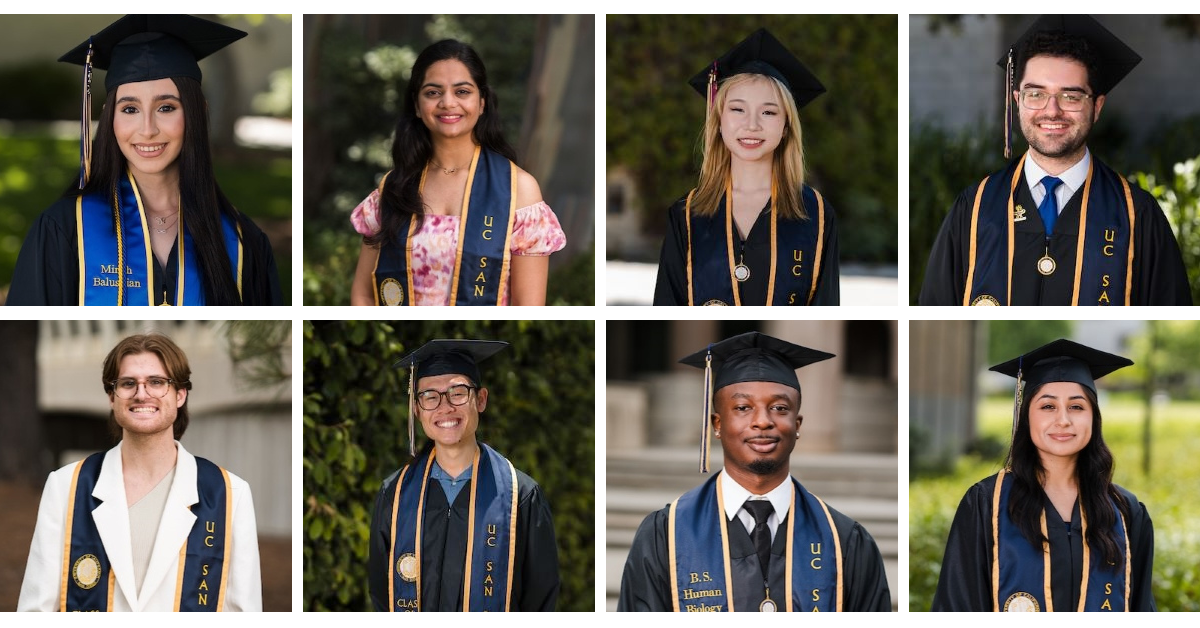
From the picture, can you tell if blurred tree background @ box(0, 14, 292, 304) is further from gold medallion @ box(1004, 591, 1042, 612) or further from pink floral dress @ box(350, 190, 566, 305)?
gold medallion @ box(1004, 591, 1042, 612)

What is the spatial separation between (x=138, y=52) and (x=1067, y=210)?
2.95 meters

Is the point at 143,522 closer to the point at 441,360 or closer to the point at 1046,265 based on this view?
the point at 441,360

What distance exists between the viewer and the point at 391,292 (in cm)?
410

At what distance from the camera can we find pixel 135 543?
4074mm

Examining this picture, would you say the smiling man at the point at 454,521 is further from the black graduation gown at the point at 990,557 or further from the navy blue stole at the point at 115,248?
the black graduation gown at the point at 990,557

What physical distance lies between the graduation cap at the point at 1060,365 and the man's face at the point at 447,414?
5.54ft

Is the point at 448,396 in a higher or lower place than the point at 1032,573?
higher

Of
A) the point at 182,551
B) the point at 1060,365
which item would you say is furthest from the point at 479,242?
the point at 1060,365

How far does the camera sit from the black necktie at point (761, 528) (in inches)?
160

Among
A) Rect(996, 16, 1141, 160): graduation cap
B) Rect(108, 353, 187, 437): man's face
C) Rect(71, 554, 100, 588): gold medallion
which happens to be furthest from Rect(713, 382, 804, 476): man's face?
Rect(71, 554, 100, 588): gold medallion

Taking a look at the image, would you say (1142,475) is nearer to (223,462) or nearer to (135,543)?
(223,462)

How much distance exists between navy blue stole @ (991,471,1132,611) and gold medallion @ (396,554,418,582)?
1888 mm

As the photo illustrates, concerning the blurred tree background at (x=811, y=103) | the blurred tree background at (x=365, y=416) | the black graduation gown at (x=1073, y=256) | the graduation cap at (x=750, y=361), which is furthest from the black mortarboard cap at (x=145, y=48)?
the blurred tree background at (x=811, y=103)

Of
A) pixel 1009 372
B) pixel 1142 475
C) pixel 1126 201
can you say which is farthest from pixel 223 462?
pixel 1142 475
